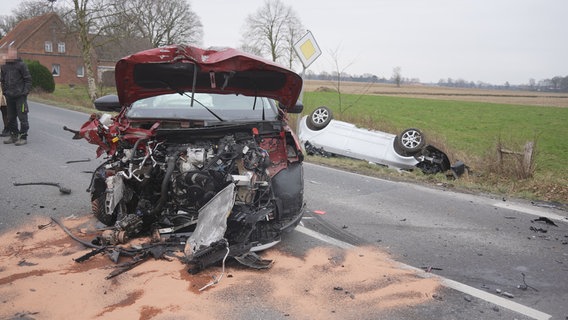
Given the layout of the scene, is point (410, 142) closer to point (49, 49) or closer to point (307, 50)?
point (307, 50)

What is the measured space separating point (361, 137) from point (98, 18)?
22.3 m

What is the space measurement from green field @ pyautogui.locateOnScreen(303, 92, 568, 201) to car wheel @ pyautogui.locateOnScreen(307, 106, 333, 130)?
2.44m

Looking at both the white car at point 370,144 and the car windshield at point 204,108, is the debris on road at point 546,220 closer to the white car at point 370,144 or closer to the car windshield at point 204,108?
the car windshield at point 204,108

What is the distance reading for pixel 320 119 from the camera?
11.8m

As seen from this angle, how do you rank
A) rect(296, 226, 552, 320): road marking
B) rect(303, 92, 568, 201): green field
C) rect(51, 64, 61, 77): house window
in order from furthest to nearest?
rect(51, 64, 61, 77): house window
rect(303, 92, 568, 201): green field
rect(296, 226, 552, 320): road marking

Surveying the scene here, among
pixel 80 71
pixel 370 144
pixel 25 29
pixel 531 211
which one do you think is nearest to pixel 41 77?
pixel 80 71

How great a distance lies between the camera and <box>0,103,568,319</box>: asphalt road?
149 inches

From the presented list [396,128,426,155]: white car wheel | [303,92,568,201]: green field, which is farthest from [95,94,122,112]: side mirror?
[303,92,568,201]: green field

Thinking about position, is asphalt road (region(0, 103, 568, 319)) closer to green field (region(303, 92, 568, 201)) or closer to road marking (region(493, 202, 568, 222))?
road marking (region(493, 202, 568, 222))

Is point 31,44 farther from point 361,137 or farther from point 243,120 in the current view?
point 243,120

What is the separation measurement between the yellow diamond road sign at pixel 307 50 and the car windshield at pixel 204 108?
257 inches

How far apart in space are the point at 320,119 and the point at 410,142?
2447 mm

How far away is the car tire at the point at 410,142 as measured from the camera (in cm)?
1020

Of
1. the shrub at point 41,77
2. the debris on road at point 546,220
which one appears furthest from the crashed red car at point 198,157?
the shrub at point 41,77
